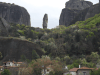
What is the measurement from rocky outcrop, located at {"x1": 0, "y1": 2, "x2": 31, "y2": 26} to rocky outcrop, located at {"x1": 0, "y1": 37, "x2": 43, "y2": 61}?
159 ft

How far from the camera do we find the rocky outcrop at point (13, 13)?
125625 mm

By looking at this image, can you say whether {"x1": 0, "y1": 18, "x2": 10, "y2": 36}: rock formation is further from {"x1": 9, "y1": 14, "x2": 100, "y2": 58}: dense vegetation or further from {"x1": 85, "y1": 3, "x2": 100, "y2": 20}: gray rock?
{"x1": 85, "y1": 3, "x2": 100, "y2": 20}: gray rock

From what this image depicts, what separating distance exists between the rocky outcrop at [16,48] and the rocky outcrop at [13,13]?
159ft

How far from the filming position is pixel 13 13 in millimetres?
126688

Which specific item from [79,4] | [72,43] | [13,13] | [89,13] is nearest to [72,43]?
[72,43]

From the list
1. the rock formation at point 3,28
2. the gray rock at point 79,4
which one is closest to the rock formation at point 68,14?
the gray rock at point 79,4

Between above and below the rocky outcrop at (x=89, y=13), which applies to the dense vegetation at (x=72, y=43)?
below

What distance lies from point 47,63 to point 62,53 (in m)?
22.8

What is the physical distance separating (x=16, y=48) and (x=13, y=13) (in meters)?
54.3

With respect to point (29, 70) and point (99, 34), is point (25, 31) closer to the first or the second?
point (99, 34)

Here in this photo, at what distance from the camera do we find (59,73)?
48906mm

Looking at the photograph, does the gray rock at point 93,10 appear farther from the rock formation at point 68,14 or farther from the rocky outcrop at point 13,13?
the rocky outcrop at point 13,13

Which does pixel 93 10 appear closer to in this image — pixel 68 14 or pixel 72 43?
pixel 68 14

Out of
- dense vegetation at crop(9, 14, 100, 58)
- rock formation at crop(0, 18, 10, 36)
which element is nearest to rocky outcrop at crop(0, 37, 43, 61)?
dense vegetation at crop(9, 14, 100, 58)
